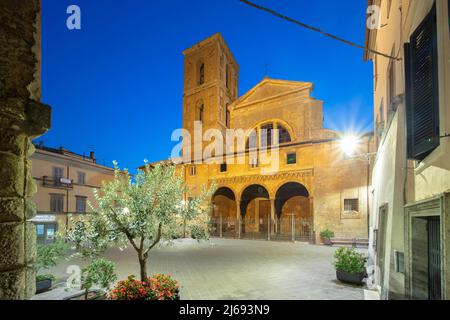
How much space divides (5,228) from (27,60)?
1542 millimetres

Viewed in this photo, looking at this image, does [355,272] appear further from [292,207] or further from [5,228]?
[292,207]

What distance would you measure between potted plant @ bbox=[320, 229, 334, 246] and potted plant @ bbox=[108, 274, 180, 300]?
16394 millimetres

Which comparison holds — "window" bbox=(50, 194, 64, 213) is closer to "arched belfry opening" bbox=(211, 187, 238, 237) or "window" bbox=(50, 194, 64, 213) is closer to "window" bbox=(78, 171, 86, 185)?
"window" bbox=(78, 171, 86, 185)

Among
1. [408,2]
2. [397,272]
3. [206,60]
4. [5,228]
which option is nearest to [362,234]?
[397,272]

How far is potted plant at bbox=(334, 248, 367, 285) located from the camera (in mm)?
8320

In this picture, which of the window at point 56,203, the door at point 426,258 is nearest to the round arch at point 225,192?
the window at point 56,203

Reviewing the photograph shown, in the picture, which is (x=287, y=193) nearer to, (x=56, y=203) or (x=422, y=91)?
(x=56, y=203)

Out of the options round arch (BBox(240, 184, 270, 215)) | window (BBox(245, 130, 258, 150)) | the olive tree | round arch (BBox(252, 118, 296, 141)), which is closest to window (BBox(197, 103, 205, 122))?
window (BBox(245, 130, 258, 150))

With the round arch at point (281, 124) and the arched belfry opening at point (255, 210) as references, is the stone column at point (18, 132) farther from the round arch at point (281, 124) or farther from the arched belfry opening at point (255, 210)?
the round arch at point (281, 124)

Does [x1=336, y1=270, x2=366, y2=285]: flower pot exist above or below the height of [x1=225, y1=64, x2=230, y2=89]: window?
below

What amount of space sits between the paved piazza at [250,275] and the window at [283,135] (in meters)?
13.7

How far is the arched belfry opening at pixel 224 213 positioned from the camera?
2756 centimetres

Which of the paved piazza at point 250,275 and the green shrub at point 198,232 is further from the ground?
the green shrub at point 198,232

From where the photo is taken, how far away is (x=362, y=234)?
63.5 ft
